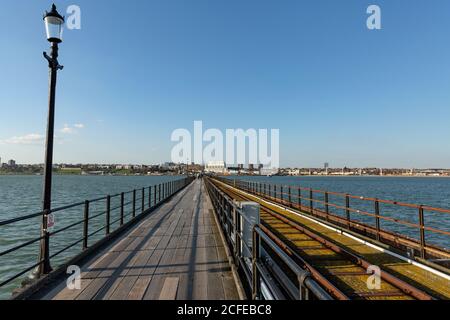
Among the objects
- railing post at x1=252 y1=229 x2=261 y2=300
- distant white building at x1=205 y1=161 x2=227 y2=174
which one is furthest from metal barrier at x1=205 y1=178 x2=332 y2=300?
distant white building at x1=205 y1=161 x2=227 y2=174

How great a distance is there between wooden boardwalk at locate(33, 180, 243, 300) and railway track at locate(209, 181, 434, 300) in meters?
1.32

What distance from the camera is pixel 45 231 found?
5242mm

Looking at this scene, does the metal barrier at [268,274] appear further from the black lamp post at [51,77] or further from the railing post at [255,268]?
the black lamp post at [51,77]

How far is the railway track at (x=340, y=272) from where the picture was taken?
14.2 ft

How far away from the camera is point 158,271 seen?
528 cm

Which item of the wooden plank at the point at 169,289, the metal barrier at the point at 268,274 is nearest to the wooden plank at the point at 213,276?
the metal barrier at the point at 268,274

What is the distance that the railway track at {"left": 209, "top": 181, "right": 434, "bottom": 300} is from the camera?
4.34 metres

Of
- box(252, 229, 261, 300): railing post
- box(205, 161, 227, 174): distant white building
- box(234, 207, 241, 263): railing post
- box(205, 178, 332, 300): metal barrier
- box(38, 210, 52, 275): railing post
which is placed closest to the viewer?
box(205, 178, 332, 300): metal barrier

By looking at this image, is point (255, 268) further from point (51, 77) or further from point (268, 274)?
point (51, 77)

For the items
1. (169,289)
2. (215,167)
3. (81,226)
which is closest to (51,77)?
(169,289)

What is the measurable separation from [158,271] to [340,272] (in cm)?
339

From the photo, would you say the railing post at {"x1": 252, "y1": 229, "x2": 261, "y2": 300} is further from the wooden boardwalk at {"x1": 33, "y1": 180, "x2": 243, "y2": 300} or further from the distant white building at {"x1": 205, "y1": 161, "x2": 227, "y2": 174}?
the distant white building at {"x1": 205, "y1": 161, "x2": 227, "y2": 174}
